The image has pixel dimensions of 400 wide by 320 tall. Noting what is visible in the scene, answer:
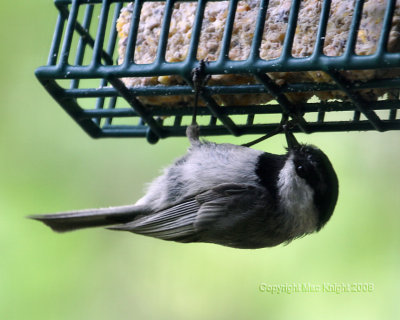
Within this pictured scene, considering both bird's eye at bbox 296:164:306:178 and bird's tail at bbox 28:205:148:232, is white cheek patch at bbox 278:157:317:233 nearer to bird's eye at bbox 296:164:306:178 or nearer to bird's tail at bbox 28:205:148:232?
bird's eye at bbox 296:164:306:178

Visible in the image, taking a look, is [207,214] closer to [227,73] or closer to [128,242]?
[227,73]

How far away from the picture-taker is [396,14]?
3.49 metres

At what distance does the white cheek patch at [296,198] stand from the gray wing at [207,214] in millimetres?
105

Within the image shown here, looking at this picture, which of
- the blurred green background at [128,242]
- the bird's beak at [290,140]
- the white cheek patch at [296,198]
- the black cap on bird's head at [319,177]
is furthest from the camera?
the blurred green background at [128,242]

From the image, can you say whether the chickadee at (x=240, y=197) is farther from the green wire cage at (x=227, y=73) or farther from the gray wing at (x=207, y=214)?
the green wire cage at (x=227, y=73)

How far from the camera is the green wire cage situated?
3408 millimetres

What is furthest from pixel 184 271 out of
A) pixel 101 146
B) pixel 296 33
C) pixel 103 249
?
pixel 296 33

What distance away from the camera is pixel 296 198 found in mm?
3881

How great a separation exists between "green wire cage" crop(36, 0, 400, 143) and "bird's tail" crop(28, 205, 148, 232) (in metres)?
0.47

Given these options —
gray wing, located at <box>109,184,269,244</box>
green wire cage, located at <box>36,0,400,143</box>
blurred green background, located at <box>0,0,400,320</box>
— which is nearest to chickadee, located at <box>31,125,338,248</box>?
gray wing, located at <box>109,184,269,244</box>

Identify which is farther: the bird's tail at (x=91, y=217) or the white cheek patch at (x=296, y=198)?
the bird's tail at (x=91, y=217)

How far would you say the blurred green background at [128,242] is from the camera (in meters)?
5.55

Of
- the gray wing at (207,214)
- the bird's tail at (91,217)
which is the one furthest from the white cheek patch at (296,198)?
the bird's tail at (91,217)

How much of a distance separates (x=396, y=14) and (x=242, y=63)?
71 centimetres
